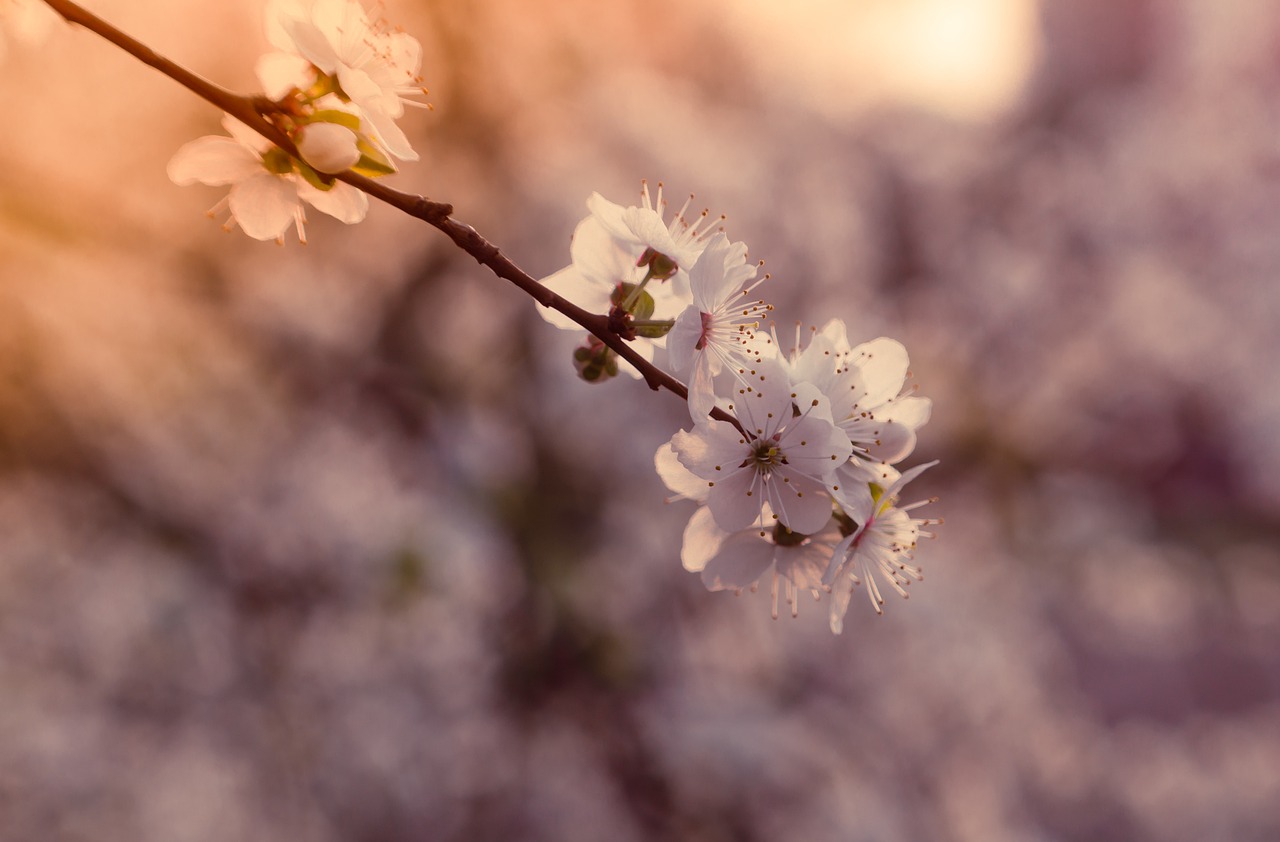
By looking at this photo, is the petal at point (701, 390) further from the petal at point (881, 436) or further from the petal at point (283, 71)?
the petal at point (283, 71)

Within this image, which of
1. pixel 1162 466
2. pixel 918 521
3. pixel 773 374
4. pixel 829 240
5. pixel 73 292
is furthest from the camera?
pixel 829 240

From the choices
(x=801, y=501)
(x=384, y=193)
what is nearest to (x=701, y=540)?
(x=801, y=501)

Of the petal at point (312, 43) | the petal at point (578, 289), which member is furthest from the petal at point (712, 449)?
the petal at point (312, 43)

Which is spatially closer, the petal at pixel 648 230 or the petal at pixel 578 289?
the petal at pixel 648 230

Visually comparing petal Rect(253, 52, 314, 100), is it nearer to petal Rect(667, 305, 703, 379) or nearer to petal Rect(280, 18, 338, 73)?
petal Rect(280, 18, 338, 73)

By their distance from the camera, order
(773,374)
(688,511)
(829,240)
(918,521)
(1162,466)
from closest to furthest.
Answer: (773,374)
(918,521)
(688,511)
(1162,466)
(829,240)

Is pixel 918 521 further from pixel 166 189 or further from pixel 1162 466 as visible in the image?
pixel 1162 466

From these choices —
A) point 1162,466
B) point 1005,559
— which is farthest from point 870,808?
point 1162,466

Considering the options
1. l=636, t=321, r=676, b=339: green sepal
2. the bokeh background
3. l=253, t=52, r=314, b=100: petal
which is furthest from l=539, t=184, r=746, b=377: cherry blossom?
the bokeh background
